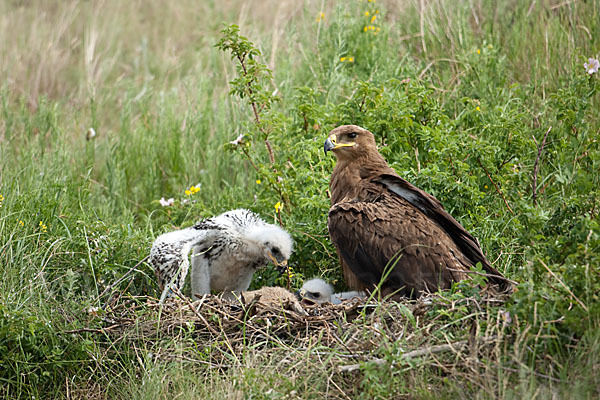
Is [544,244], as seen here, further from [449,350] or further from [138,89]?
[138,89]

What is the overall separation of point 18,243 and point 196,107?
3.34 meters

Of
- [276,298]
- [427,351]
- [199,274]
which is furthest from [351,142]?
[427,351]

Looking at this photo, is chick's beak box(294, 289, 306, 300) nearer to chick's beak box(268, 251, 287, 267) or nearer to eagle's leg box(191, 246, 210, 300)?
chick's beak box(268, 251, 287, 267)

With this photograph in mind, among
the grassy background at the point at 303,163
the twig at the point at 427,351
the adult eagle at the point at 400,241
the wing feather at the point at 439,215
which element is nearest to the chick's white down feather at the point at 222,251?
the grassy background at the point at 303,163

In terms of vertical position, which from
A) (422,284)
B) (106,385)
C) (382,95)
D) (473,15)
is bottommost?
(106,385)

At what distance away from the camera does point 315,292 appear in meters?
4.84

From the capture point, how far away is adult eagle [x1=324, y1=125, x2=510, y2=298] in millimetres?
4535

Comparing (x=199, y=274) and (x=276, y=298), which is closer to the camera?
(x=276, y=298)

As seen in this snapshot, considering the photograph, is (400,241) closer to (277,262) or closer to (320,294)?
(320,294)

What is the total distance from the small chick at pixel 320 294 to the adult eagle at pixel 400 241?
9 cm

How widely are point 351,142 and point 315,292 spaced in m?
1.13

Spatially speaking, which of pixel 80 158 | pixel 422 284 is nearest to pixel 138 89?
pixel 80 158

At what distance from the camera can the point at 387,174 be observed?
4.87 m

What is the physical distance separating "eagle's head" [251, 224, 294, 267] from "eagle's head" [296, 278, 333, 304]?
259 millimetres
